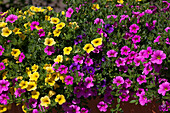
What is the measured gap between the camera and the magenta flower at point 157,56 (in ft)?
8.36

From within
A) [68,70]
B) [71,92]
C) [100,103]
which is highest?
[68,70]

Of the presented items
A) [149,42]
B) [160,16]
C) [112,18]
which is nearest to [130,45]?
[149,42]

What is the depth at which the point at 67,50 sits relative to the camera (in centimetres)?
279

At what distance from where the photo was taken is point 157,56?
8.51 ft

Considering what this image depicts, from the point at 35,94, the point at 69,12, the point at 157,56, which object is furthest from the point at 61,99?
the point at 69,12

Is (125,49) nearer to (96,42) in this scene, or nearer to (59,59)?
(96,42)

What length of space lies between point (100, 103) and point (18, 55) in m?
1.11

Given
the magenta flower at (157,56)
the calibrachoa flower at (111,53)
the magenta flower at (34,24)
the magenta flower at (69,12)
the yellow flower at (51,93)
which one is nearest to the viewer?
the magenta flower at (157,56)

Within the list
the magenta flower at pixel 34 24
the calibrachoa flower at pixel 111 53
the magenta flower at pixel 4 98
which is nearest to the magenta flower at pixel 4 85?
the magenta flower at pixel 4 98

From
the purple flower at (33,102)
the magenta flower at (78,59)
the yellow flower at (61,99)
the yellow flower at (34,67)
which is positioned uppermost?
the magenta flower at (78,59)

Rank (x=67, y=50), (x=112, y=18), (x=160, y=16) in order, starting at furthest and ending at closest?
(x=160, y=16) < (x=112, y=18) < (x=67, y=50)

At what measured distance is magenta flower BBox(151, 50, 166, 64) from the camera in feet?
8.36

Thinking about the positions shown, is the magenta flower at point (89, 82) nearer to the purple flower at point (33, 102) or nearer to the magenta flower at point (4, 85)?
the purple flower at point (33, 102)

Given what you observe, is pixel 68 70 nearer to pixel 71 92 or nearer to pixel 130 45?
pixel 71 92
